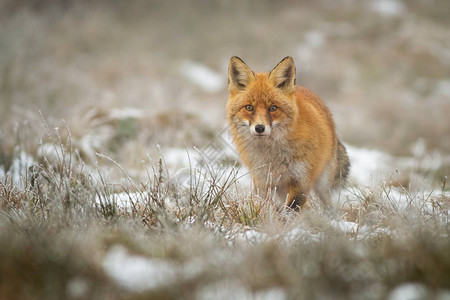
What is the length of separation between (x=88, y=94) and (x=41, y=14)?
11161 millimetres

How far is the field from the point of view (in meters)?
1.82

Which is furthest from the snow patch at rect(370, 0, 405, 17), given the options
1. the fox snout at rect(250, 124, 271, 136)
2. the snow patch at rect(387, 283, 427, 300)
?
the snow patch at rect(387, 283, 427, 300)

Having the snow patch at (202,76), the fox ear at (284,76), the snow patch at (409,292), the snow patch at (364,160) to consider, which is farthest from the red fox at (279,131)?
the snow patch at (202,76)

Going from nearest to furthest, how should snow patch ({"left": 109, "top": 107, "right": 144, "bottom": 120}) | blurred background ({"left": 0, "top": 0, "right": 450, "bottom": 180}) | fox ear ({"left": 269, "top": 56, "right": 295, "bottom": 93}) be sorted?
fox ear ({"left": 269, "top": 56, "right": 295, "bottom": 93}) → snow patch ({"left": 109, "top": 107, "right": 144, "bottom": 120}) → blurred background ({"left": 0, "top": 0, "right": 450, "bottom": 180})

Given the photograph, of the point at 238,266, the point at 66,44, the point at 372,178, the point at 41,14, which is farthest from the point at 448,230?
the point at 41,14

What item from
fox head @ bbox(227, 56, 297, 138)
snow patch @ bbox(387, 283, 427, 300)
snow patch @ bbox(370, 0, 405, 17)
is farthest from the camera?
snow patch @ bbox(370, 0, 405, 17)

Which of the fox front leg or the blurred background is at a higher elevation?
the blurred background

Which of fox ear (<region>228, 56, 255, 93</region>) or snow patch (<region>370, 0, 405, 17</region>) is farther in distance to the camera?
snow patch (<region>370, 0, 405, 17</region>)

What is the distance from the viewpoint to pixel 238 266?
188 centimetres

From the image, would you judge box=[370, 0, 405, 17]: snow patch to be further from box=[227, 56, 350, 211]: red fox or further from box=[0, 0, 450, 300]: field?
box=[227, 56, 350, 211]: red fox

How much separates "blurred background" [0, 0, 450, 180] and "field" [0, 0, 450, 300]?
85 millimetres

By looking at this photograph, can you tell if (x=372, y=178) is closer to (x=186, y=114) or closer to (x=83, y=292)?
(x=83, y=292)

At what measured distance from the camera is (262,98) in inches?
125

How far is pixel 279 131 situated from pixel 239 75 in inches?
25.6
